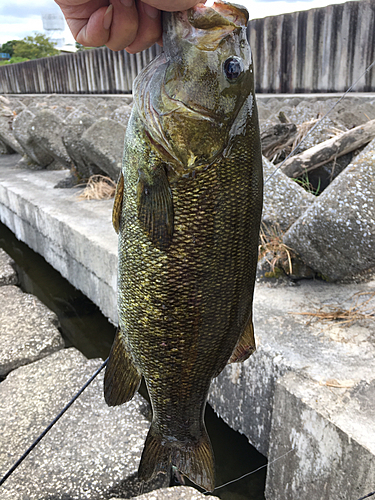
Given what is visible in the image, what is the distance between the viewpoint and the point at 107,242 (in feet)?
13.3

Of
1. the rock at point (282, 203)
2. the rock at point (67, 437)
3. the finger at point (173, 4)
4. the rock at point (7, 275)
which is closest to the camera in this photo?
the finger at point (173, 4)

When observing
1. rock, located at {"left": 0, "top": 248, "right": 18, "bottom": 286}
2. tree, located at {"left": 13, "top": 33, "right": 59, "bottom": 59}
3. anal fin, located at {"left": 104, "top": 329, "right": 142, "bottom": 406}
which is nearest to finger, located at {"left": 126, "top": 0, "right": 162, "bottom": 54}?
anal fin, located at {"left": 104, "top": 329, "right": 142, "bottom": 406}

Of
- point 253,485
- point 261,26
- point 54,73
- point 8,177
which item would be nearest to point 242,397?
point 253,485

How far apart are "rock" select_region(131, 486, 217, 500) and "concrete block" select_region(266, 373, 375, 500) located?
1.51 ft

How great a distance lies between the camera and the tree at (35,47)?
129 ft

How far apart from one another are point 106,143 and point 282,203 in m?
2.96

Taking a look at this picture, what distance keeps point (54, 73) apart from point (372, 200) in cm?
1895

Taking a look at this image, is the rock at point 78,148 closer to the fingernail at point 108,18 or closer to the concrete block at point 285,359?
the concrete block at point 285,359

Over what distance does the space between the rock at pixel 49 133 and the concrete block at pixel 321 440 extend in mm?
6493

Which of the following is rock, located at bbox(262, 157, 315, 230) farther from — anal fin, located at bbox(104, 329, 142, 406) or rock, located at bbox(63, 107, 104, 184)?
rock, located at bbox(63, 107, 104, 184)

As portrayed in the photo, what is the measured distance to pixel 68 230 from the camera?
4.66m

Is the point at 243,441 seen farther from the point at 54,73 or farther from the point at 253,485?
the point at 54,73

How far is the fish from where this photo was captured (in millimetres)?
1147

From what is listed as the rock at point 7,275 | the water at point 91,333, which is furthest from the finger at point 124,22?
the rock at point 7,275
